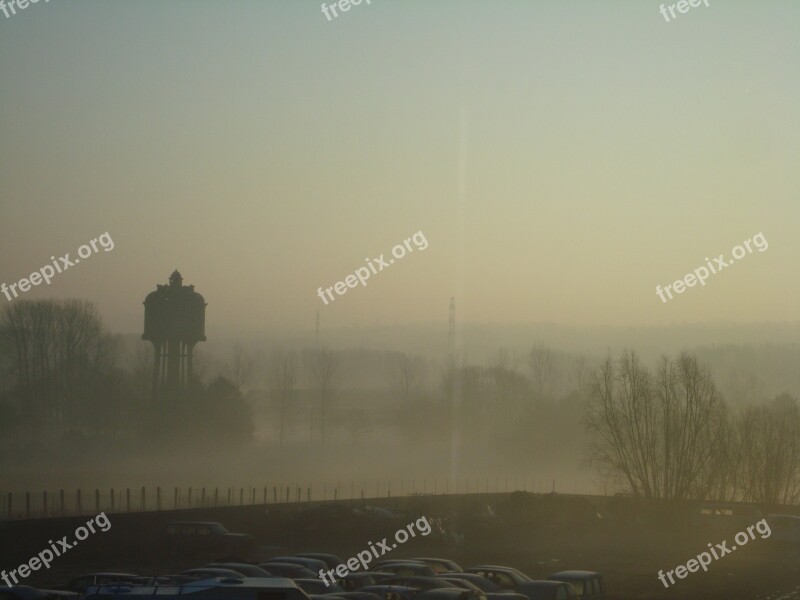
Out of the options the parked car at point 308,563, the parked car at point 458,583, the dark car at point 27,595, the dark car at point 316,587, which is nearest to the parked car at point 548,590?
the parked car at point 458,583

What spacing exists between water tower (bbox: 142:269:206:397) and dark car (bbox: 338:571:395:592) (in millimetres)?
47836

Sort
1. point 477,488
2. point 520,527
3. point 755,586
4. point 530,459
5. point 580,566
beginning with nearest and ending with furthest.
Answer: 1. point 755,586
2. point 580,566
3. point 520,527
4. point 477,488
5. point 530,459

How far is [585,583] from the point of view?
18625mm

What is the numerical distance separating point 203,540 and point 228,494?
12488 millimetres

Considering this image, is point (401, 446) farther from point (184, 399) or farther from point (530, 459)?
point (184, 399)

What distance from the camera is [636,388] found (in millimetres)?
53531

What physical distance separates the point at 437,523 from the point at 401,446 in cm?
5061

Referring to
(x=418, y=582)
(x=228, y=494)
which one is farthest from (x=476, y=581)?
(x=228, y=494)

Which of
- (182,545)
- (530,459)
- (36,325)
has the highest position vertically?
(36,325)

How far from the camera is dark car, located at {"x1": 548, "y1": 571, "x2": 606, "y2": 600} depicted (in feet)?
60.7

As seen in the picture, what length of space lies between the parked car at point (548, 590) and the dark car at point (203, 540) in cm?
967

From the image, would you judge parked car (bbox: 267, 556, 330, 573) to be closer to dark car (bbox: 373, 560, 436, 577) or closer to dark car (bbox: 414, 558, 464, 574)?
dark car (bbox: 373, 560, 436, 577)

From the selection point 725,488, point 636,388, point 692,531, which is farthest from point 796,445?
point 692,531

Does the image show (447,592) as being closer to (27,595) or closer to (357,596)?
(357,596)
